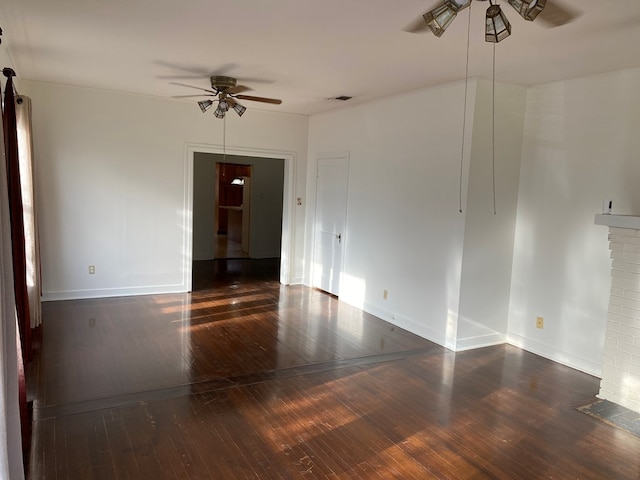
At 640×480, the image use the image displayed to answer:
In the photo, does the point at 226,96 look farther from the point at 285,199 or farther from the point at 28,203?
the point at 285,199

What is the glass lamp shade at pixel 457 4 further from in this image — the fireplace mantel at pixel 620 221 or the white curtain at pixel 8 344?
the fireplace mantel at pixel 620 221

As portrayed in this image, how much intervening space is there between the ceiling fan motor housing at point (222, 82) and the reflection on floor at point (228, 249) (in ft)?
17.4

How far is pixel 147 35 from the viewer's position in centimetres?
356

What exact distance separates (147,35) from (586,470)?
13.7ft

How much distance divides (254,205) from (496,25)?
7469mm

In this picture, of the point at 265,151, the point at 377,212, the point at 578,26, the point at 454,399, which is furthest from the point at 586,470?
the point at 265,151

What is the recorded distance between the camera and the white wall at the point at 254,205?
347 inches

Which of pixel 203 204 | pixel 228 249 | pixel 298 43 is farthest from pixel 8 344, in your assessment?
pixel 228 249

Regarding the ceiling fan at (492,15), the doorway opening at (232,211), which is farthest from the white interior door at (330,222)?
the ceiling fan at (492,15)

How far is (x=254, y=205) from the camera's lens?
9.52 m

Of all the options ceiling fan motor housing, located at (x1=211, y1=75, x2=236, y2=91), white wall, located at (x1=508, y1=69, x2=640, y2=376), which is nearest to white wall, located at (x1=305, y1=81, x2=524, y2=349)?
white wall, located at (x1=508, y1=69, x2=640, y2=376)

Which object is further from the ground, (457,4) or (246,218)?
(457,4)

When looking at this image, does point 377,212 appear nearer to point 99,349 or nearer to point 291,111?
point 291,111

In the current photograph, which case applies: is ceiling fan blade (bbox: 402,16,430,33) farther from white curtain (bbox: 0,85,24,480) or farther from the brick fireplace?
white curtain (bbox: 0,85,24,480)
